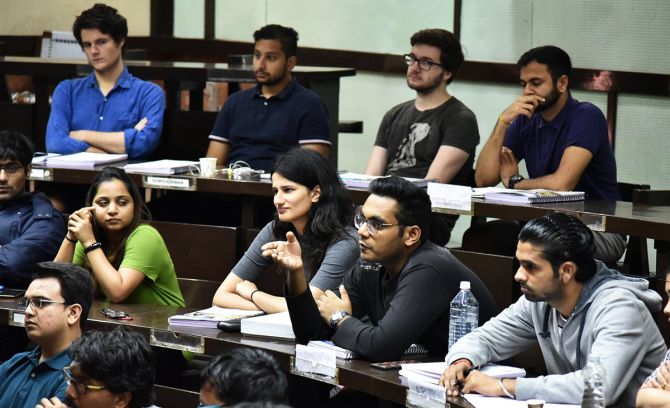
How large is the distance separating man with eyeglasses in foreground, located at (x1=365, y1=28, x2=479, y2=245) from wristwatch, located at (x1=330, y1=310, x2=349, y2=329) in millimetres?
1816

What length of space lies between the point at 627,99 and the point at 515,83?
2.61 feet

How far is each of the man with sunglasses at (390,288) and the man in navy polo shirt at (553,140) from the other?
1.39 meters

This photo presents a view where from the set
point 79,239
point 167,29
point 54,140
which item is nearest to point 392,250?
point 79,239

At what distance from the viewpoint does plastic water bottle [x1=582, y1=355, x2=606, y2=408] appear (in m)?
2.83

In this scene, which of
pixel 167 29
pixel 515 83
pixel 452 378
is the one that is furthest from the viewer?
pixel 167 29

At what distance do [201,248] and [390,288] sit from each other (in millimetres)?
1346

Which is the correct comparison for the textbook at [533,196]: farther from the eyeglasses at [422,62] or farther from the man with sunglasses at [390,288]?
the eyeglasses at [422,62]

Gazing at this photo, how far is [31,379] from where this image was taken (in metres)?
3.68

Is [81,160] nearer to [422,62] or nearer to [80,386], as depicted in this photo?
[422,62]

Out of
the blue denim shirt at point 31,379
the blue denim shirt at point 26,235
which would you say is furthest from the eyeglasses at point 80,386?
the blue denim shirt at point 26,235

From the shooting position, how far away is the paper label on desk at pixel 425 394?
3236 millimetres

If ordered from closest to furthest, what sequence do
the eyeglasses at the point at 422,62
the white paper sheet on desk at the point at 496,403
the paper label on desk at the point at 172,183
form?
1. the white paper sheet on desk at the point at 496,403
2. the paper label on desk at the point at 172,183
3. the eyeglasses at the point at 422,62

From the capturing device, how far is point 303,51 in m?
9.07

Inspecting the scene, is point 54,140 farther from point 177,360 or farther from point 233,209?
point 177,360
